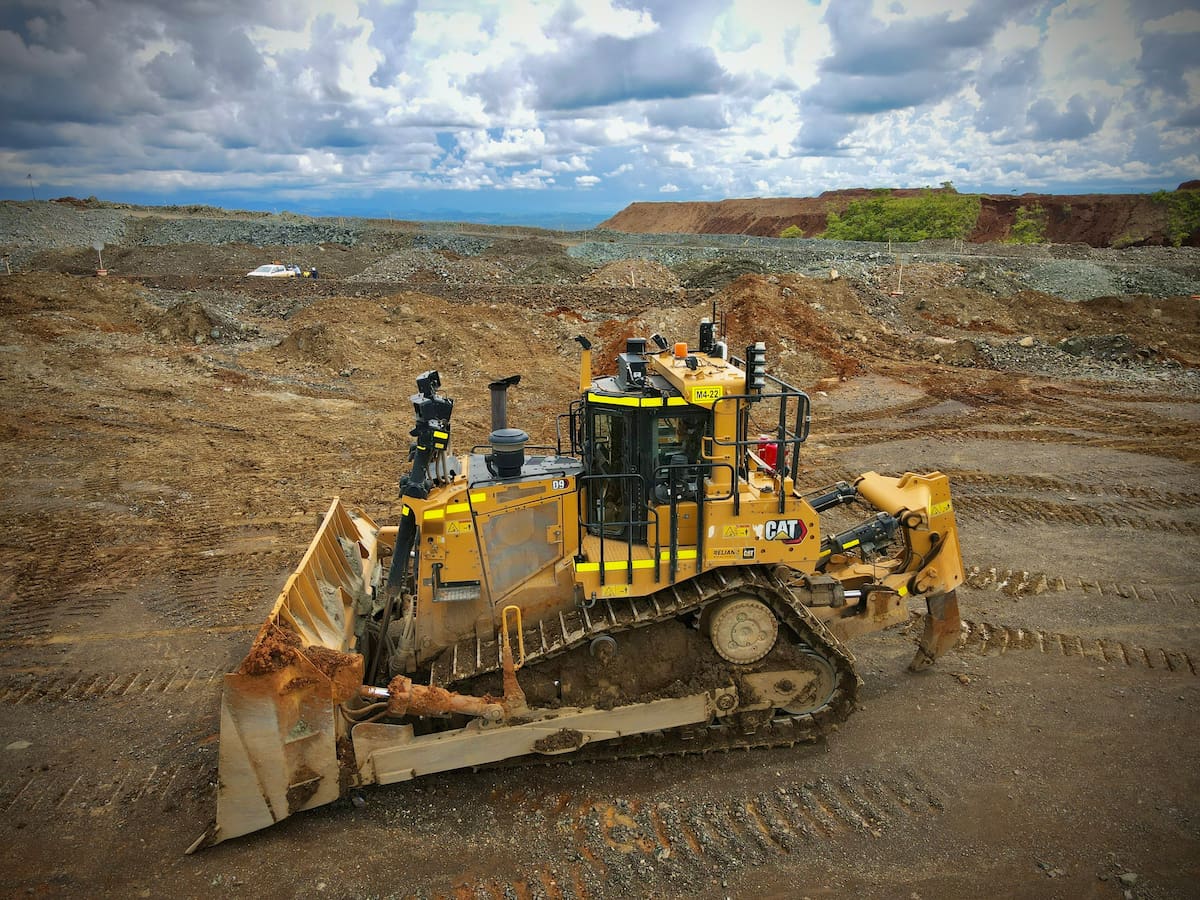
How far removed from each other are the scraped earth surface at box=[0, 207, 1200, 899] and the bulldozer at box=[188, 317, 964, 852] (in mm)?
481

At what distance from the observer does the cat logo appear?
621 cm

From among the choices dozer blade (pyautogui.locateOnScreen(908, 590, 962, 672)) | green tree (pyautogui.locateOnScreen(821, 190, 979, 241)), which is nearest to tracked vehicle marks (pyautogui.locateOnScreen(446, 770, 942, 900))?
dozer blade (pyautogui.locateOnScreen(908, 590, 962, 672))

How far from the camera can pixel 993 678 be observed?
25.0ft

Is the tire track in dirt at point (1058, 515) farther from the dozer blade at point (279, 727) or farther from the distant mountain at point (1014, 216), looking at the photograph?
the distant mountain at point (1014, 216)

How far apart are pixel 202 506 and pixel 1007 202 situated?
77.1m

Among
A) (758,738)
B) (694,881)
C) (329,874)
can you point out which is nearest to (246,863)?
(329,874)

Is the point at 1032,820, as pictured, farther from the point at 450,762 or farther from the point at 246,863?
the point at 246,863

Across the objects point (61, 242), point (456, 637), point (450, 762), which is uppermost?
point (61, 242)

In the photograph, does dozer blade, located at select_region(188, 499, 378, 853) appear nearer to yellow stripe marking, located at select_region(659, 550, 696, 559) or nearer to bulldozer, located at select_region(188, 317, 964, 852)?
bulldozer, located at select_region(188, 317, 964, 852)

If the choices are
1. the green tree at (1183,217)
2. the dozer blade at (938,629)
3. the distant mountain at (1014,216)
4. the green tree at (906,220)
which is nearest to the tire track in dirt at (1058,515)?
the dozer blade at (938,629)

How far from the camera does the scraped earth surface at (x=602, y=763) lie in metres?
5.53

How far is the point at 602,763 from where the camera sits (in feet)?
21.1

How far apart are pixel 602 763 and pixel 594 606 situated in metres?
1.33

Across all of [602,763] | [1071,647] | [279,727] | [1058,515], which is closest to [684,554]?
[602,763]
